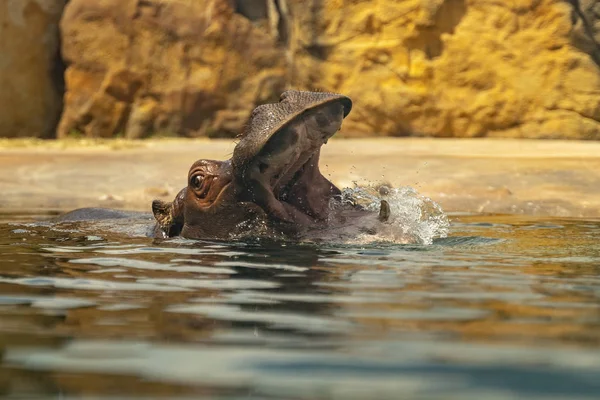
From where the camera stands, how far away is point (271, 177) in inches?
211

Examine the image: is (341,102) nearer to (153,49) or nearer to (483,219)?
(483,219)

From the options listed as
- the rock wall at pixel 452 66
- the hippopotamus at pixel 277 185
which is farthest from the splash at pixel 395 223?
the rock wall at pixel 452 66

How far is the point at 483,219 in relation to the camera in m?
7.98

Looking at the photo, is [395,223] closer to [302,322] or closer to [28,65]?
[302,322]

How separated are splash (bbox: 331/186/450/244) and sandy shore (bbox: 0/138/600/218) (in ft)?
9.03

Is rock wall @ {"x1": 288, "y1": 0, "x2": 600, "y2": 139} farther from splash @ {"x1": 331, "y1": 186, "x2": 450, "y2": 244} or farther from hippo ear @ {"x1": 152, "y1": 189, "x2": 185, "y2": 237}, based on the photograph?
hippo ear @ {"x1": 152, "y1": 189, "x2": 185, "y2": 237}

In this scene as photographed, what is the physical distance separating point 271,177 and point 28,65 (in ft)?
37.6

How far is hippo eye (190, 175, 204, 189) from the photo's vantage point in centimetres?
564

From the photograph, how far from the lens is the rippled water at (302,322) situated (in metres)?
2.30

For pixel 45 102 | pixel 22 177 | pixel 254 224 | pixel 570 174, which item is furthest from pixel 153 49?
pixel 254 224

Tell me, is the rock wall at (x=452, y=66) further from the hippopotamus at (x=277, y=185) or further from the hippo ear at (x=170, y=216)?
the hippopotamus at (x=277, y=185)

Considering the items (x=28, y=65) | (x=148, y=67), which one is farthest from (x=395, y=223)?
(x=28, y=65)

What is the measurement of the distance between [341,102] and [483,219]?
3.01 meters

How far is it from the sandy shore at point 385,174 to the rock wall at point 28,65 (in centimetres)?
315
